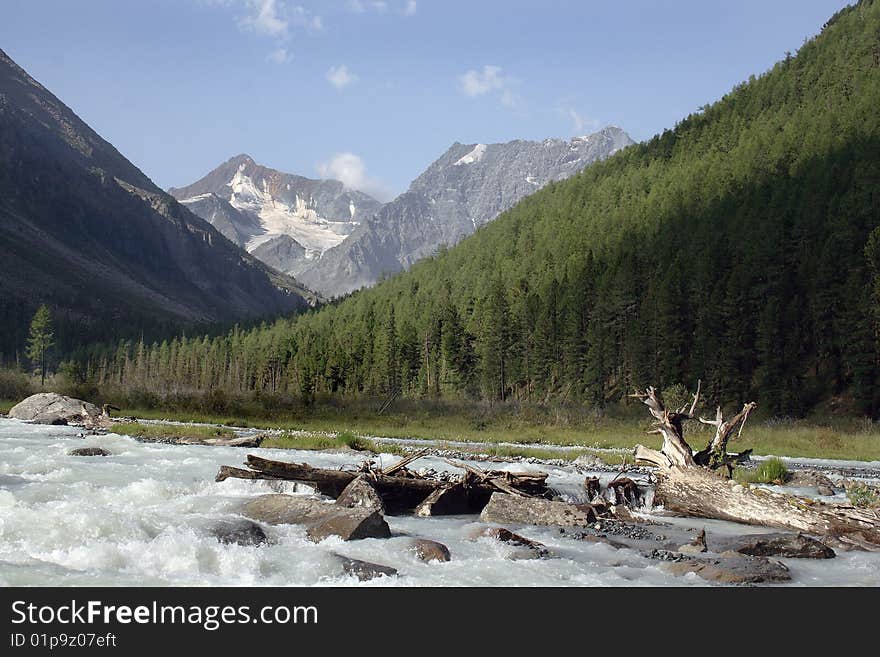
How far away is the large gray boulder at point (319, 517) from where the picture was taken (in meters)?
16.5

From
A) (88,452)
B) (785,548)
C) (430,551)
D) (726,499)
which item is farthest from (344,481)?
(88,452)

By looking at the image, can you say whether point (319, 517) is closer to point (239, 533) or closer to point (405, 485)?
point (239, 533)

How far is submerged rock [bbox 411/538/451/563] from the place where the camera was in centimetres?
1503

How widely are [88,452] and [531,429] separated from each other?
117 ft

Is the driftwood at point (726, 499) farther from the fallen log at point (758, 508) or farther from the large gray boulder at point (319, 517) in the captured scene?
the large gray boulder at point (319, 517)

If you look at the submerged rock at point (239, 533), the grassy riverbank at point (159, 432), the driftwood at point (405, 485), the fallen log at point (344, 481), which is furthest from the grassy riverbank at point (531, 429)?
the submerged rock at point (239, 533)

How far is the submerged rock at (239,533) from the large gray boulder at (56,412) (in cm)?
3755

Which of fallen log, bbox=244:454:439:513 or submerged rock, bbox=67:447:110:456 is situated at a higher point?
fallen log, bbox=244:454:439:513

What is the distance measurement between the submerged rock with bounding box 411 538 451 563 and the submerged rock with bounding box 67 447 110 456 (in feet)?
73.0

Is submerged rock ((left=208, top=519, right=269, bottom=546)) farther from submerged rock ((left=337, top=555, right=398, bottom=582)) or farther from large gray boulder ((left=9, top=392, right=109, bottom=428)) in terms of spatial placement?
large gray boulder ((left=9, top=392, right=109, bottom=428))

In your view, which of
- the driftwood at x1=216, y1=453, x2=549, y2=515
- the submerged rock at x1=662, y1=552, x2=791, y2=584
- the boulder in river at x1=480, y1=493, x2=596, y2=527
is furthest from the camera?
the driftwood at x1=216, y1=453, x2=549, y2=515

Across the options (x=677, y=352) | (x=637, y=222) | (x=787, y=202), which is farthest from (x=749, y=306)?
(x=637, y=222)

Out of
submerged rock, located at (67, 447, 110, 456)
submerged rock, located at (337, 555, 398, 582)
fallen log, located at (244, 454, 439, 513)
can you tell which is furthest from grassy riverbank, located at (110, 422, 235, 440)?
submerged rock, located at (337, 555, 398, 582)
